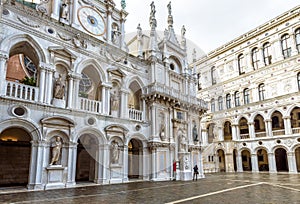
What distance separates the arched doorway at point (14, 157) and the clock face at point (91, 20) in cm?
851

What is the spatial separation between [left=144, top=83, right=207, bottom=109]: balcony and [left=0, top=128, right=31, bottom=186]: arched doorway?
9558 mm

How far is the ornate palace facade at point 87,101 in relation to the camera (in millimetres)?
12820

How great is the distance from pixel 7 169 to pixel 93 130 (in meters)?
5.68

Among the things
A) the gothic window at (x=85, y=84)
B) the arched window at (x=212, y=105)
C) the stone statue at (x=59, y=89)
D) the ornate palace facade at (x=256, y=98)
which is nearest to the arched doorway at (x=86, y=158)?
the gothic window at (x=85, y=84)

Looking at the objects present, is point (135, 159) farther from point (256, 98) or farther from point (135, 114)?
point (256, 98)

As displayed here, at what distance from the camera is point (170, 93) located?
67.3ft

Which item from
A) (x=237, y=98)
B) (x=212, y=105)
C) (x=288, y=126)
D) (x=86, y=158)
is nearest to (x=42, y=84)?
(x=86, y=158)

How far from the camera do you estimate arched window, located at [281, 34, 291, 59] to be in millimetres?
28448

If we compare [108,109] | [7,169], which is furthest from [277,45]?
[7,169]

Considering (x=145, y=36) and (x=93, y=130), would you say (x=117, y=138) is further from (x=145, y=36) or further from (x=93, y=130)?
(x=145, y=36)

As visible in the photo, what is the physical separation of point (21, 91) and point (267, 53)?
94.9 ft

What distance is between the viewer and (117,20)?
2006 centimetres

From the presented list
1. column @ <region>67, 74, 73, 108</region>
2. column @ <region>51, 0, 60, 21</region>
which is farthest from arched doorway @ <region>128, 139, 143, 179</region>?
column @ <region>51, 0, 60, 21</region>

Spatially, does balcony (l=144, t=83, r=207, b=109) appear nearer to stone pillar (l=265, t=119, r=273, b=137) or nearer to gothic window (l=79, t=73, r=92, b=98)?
gothic window (l=79, t=73, r=92, b=98)
